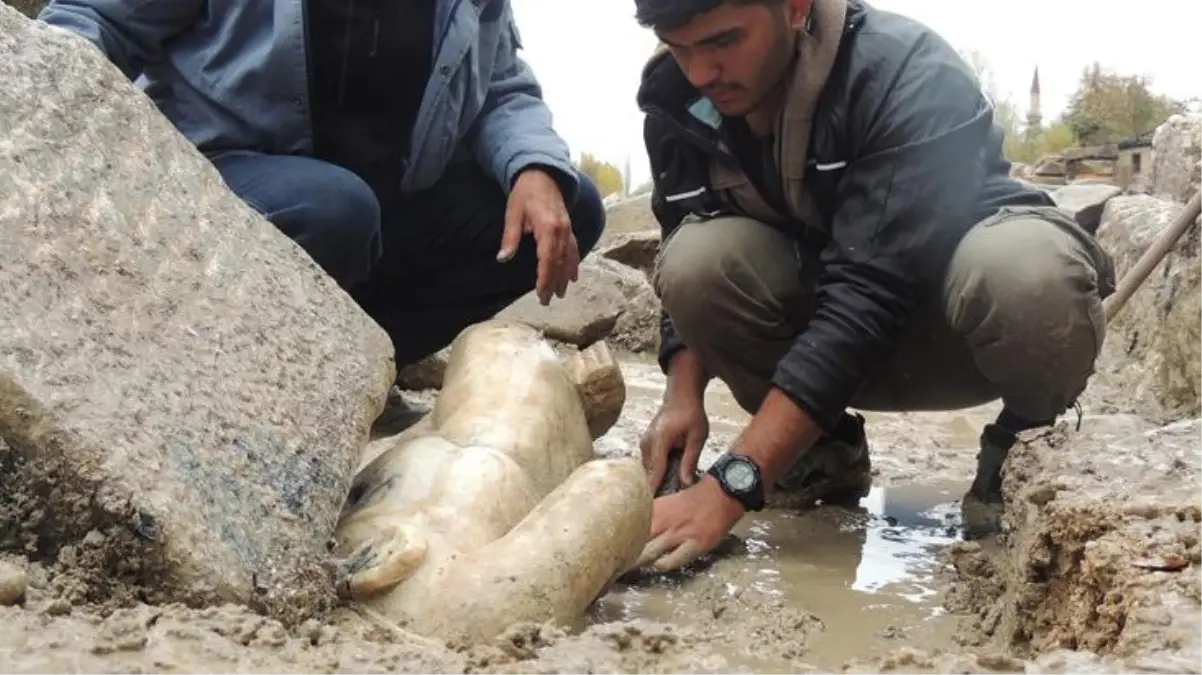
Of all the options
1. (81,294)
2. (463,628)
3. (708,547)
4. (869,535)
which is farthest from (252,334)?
(869,535)

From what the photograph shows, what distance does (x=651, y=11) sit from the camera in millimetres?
2609

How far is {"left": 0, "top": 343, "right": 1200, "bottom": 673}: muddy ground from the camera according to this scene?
145cm

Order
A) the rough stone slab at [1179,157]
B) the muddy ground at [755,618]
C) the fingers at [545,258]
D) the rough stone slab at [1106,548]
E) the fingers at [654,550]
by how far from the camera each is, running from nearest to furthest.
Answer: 1. the muddy ground at [755,618]
2. the rough stone slab at [1106,548]
3. the fingers at [654,550]
4. the fingers at [545,258]
5. the rough stone slab at [1179,157]

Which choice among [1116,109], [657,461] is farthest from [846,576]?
[1116,109]

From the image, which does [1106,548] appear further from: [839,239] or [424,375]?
[424,375]

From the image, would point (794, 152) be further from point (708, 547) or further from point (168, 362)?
point (168, 362)

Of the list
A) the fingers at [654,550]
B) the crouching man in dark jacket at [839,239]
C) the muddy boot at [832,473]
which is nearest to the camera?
the fingers at [654,550]

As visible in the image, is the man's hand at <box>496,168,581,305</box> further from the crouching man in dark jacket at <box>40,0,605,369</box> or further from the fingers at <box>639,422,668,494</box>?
the fingers at <box>639,422,668,494</box>

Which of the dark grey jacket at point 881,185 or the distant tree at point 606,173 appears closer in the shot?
the dark grey jacket at point 881,185

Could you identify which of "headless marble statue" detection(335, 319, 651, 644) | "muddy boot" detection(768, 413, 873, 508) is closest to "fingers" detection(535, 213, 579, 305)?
"headless marble statue" detection(335, 319, 651, 644)

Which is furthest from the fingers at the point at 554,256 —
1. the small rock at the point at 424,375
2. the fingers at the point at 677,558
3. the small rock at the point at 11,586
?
the small rock at the point at 11,586

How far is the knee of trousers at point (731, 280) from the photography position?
303 centimetres

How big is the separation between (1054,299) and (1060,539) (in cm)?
76

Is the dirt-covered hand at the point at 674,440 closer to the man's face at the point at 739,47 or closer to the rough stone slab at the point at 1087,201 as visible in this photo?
the man's face at the point at 739,47
